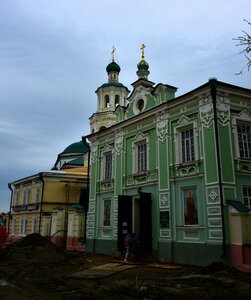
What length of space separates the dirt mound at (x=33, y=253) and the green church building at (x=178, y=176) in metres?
2.84

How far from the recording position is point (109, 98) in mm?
36719

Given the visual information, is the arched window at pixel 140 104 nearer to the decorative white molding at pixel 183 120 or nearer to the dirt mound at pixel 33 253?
the decorative white molding at pixel 183 120

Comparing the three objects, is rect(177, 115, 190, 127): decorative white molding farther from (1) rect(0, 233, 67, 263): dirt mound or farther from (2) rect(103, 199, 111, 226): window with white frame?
(1) rect(0, 233, 67, 263): dirt mound

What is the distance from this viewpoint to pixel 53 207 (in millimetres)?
28109

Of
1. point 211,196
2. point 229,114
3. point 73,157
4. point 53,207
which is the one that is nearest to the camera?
point 211,196

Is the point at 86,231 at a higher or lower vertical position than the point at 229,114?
lower

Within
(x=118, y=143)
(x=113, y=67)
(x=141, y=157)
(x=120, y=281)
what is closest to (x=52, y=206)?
(x=118, y=143)

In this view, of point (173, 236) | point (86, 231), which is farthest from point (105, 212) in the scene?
point (173, 236)

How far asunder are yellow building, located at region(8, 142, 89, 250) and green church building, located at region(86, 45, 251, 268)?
8.62 feet

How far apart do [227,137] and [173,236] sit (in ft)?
16.5

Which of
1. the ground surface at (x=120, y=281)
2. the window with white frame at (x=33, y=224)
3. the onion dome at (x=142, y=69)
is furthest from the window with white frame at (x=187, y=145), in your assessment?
the window with white frame at (x=33, y=224)

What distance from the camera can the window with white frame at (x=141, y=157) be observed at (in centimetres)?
1824

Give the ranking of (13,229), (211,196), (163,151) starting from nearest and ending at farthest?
(211,196) < (163,151) < (13,229)

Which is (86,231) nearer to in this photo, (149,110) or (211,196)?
(149,110)
